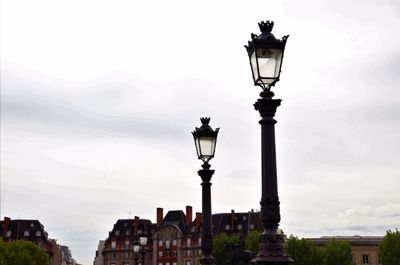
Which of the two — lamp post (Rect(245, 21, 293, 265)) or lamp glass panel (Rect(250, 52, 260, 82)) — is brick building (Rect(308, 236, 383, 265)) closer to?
lamp post (Rect(245, 21, 293, 265))

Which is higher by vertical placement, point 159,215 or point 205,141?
point 159,215

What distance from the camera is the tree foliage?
109m

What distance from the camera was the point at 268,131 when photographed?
10688 mm

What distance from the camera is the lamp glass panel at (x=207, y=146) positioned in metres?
16.2

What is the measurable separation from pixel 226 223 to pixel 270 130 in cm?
12636

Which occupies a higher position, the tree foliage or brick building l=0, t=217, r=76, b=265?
brick building l=0, t=217, r=76, b=265

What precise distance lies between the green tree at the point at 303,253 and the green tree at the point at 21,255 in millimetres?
46625

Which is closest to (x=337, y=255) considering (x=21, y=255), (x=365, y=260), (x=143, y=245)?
(x=365, y=260)

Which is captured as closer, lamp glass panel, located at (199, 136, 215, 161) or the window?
lamp glass panel, located at (199, 136, 215, 161)

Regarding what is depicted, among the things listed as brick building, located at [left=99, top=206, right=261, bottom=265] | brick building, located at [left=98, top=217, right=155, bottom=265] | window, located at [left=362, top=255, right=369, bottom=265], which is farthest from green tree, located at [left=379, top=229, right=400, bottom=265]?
brick building, located at [left=98, top=217, right=155, bottom=265]

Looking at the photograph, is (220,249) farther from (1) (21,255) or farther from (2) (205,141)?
(2) (205,141)

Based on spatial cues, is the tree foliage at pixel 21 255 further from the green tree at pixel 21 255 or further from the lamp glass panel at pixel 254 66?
the lamp glass panel at pixel 254 66

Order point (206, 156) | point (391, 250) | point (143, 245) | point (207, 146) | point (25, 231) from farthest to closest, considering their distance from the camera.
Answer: point (25, 231)
point (391, 250)
point (143, 245)
point (207, 146)
point (206, 156)

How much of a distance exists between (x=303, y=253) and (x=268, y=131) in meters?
94.7
